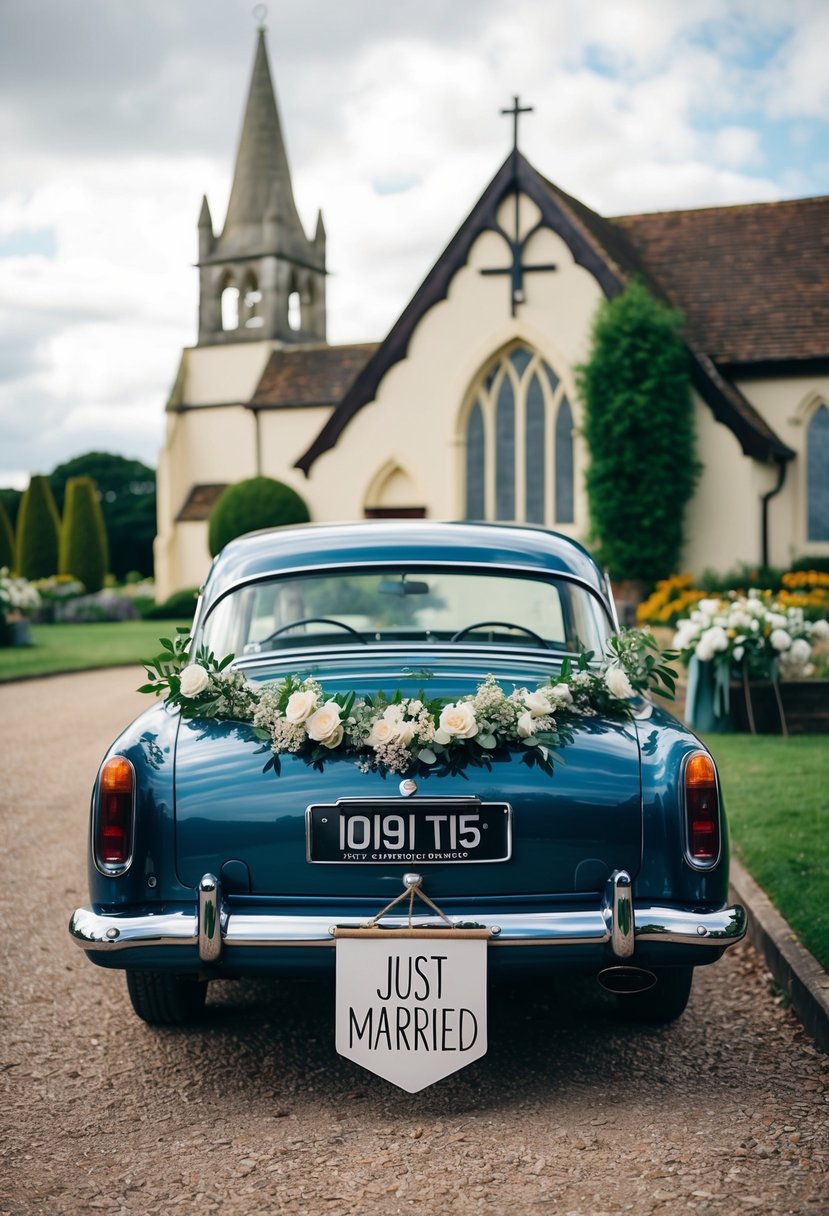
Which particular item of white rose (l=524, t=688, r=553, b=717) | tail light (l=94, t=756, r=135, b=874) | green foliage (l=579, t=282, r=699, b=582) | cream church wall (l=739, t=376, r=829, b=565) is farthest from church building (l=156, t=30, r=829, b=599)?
tail light (l=94, t=756, r=135, b=874)

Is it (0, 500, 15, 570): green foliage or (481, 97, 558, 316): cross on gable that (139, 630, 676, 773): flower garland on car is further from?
(0, 500, 15, 570): green foliage

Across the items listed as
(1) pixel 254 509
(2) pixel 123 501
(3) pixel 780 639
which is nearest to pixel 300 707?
(3) pixel 780 639

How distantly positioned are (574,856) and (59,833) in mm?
4729

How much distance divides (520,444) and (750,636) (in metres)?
15.4

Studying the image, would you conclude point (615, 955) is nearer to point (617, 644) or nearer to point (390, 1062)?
point (390, 1062)

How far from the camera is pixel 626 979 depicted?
3555 millimetres

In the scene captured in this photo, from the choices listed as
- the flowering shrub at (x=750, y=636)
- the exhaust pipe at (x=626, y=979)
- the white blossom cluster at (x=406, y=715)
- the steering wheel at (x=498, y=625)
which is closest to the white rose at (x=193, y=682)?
the white blossom cluster at (x=406, y=715)

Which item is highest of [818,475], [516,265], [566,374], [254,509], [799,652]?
[516,265]

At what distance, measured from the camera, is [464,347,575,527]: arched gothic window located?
24734mm

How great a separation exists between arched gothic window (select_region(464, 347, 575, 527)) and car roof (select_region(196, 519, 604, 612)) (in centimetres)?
1970

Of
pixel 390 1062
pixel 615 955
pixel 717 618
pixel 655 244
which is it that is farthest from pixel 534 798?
pixel 655 244

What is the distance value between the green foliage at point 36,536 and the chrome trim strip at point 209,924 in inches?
1784

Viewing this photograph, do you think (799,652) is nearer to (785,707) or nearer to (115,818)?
(785,707)

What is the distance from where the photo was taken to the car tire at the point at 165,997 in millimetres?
4106
